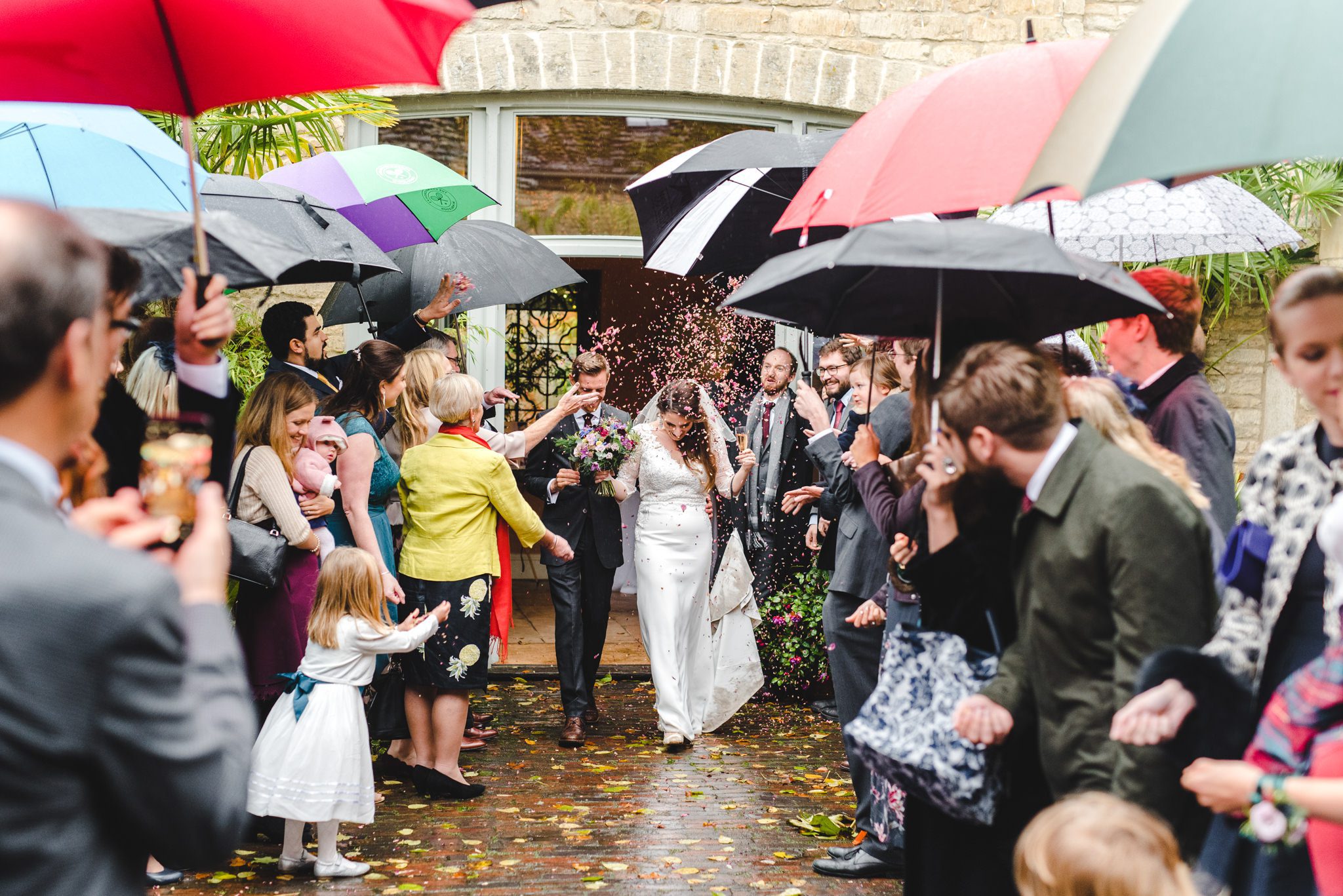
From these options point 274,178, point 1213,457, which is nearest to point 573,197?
point 274,178

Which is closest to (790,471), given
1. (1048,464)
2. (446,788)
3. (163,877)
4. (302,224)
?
(446,788)

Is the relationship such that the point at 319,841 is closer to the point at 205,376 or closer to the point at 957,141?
the point at 205,376

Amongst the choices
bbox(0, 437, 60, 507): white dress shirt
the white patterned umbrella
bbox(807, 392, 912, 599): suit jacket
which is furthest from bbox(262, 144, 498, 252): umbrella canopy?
bbox(0, 437, 60, 507): white dress shirt

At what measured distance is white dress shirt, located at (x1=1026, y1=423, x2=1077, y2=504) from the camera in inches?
113

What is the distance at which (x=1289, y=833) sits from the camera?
2312 mm

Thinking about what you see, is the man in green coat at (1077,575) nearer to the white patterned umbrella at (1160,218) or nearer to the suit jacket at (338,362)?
the white patterned umbrella at (1160,218)

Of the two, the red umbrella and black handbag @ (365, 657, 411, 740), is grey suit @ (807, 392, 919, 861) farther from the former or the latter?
the red umbrella

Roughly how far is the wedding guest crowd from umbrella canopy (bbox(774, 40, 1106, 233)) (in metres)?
0.49

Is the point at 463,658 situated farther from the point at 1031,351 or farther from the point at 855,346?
the point at 1031,351

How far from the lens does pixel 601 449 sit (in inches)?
285

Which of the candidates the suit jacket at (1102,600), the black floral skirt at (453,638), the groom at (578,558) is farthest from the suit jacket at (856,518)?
the suit jacket at (1102,600)

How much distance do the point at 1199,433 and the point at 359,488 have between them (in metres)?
3.64

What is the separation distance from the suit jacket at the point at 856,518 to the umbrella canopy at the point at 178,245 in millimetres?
2713

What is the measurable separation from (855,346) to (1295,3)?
4.85m
